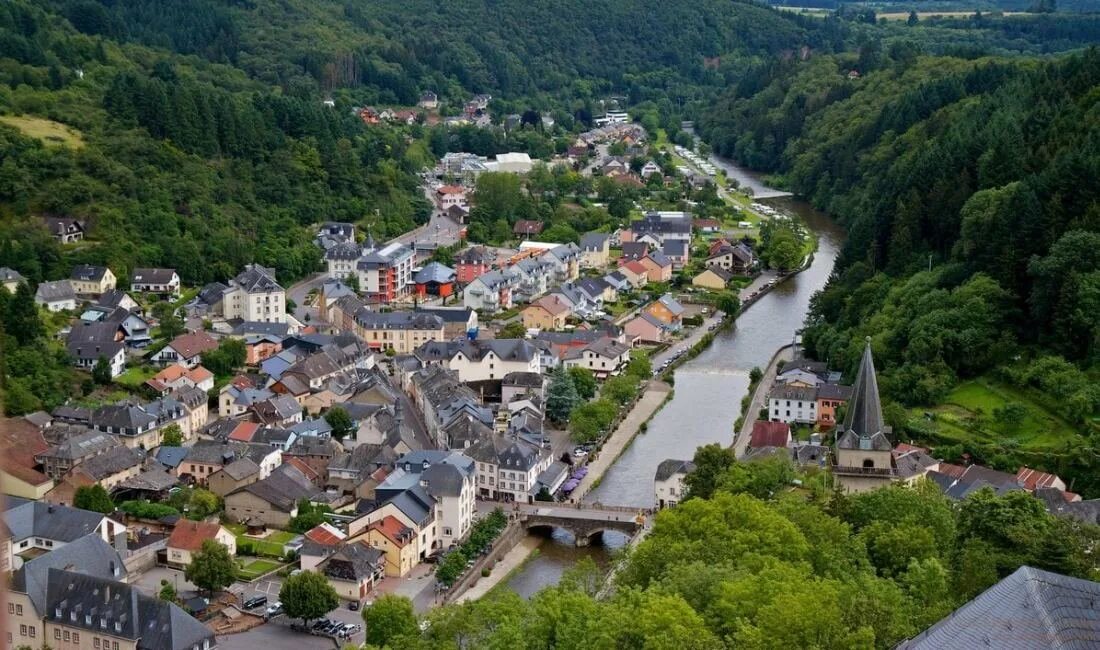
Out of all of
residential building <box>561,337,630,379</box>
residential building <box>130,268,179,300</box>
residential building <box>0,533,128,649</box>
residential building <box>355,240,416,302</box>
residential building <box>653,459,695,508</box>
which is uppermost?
residential building <box>0,533,128,649</box>

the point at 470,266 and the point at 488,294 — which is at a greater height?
the point at 488,294

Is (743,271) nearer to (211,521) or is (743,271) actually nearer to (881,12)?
(211,521)

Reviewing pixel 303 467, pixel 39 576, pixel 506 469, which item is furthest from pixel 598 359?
pixel 39 576

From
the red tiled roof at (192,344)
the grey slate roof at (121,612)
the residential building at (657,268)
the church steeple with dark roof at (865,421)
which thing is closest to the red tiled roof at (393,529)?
the grey slate roof at (121,612)

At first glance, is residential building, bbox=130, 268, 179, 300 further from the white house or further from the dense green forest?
the dense green forest

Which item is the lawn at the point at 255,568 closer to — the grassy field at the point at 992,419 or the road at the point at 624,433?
the road at the point at 624,433

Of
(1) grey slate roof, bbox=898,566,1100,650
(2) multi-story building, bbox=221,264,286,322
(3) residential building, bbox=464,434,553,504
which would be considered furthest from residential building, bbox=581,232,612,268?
(1) grey slate roof, bbox=898,566,1100,650

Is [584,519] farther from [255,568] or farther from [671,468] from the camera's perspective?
[255,568]
